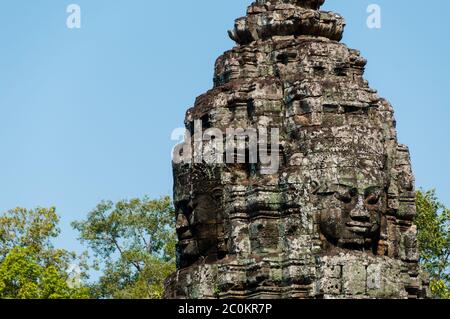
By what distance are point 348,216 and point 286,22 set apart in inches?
187

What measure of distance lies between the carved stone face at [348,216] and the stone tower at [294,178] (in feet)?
0.06

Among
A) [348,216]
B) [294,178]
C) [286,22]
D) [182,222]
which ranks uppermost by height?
[286,22]

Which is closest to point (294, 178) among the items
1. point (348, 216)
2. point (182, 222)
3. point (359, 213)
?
point (348, 216)

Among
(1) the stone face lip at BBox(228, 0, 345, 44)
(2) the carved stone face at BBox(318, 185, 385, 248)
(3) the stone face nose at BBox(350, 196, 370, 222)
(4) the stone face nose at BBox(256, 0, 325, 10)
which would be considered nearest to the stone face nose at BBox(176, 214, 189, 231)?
(2) the carved stone face at BBox(318, 185, 385, 248)

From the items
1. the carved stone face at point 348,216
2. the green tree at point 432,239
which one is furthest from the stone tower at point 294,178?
the green tree at point 432,239

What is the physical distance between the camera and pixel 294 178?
3725 centimetres

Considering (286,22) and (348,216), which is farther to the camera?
(286,22)

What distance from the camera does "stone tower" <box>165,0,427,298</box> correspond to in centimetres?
3691

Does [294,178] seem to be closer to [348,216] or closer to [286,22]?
[348,216]

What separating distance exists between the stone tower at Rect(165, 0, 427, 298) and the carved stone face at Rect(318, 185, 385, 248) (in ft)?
0.06

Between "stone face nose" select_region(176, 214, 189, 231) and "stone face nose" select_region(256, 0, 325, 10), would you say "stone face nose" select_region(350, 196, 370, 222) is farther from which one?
"stone face nose" select_region(256, 0, 325, 10)

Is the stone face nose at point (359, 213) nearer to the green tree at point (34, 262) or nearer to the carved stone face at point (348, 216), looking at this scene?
the carved stone face at point (348, 216)

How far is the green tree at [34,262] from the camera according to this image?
51.8 m

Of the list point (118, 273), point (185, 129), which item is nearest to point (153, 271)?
point (118, 273)
